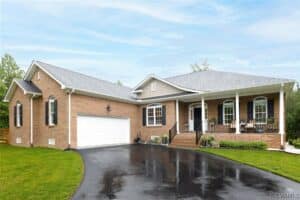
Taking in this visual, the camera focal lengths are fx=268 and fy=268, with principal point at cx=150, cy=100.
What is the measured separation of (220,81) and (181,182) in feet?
44.2

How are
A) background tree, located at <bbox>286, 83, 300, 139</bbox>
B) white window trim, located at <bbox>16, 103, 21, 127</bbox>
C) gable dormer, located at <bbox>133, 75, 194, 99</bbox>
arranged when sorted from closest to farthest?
white window trim, located at <bbox>16, 103, 21, 127</bbox> < gable dormer, located at <bbox>133, 75, 194, 99</bbox> < background tree, located at <bbox>286, 83, 300, 139</bbox>

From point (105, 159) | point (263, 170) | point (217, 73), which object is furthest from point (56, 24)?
point (263, 170)

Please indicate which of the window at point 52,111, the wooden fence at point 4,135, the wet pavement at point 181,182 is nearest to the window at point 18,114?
the wooden fence at point 4,135

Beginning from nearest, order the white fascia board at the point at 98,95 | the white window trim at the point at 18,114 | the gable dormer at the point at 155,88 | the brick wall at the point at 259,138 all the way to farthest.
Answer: the brick wall at the point at 259,138 → the white fascia board at the point at 98,95 → the white window trim at the point at 18,114 → the gable dormer at the point at 155,88

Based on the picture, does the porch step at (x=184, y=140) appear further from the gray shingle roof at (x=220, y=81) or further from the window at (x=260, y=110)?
the window at (x=260, y=110)

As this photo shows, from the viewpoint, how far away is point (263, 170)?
903 cm

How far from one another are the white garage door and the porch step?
3997 mm

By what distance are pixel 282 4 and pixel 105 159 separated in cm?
1112

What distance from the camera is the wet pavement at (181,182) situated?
631cm

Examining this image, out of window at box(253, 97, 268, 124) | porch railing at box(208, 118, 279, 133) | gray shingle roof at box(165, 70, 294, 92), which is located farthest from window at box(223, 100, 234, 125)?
window at box(253, 97, 268, 124)

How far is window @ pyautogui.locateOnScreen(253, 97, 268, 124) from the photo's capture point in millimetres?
17188

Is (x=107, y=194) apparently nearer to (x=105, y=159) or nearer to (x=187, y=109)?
(x=105, y=159)

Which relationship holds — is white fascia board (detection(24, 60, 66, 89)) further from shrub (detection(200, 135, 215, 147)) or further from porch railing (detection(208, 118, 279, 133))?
porch railing (detection(208, 118, 279, 133))

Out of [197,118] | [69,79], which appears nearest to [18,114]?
[69,79]
